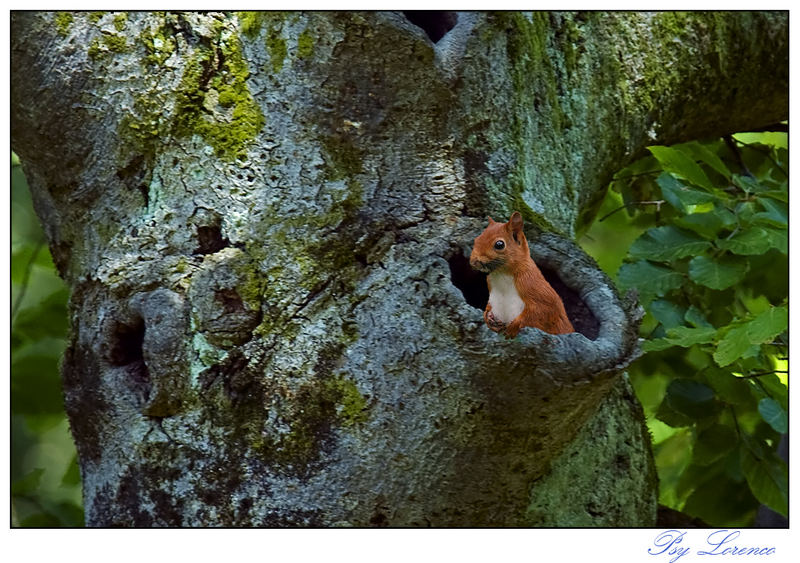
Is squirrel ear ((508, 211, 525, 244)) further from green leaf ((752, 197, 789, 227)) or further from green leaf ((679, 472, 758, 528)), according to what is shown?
green leaf ((679, 472, 758, 528))

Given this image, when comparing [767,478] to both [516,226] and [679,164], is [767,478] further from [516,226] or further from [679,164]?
[516,226]

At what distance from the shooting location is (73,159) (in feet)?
8.11

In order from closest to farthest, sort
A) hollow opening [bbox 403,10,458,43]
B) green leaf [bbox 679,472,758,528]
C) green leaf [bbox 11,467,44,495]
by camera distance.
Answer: hollow opening [bbox 403,10,458,43]
green leaf [bbox 679,472,758,528]
green leaf [bbox 11,467,44,495]

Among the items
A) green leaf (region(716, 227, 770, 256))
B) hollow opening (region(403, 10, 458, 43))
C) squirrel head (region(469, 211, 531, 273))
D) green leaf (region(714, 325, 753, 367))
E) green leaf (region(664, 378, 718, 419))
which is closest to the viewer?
squirrel head (region(469, 211, 531, 273))

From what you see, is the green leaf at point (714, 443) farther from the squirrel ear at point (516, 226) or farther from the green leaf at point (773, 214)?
the squirrel ear at point (516, 226)

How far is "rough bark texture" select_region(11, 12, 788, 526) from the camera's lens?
6.81 ft

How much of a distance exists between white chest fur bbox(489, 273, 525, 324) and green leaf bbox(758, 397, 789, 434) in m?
0.95

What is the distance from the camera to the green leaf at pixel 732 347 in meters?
2.27

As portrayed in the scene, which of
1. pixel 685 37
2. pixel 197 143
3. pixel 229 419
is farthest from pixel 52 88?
pixel 685 37

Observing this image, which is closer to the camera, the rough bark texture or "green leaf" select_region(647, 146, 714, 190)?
the rough bark texture

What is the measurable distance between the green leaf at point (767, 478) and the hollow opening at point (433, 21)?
1.55 meters

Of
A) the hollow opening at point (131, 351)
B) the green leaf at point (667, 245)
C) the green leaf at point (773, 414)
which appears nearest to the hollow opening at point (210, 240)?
the hollow opening at point (131, 351)

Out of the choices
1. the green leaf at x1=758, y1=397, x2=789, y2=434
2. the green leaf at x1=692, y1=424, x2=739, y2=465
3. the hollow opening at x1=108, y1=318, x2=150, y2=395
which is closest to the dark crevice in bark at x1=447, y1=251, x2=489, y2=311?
the hollow opening at x1=108, y1=318, x2=150, y2=395

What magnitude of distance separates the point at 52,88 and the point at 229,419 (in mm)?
1018
